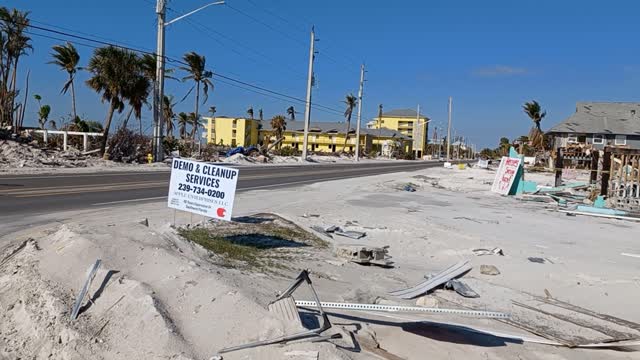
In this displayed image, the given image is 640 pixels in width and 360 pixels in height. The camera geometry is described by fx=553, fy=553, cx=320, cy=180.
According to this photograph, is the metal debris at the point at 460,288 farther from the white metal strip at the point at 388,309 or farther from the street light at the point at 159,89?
the street light at the point at 159,89

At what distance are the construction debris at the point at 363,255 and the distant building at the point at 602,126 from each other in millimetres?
56283

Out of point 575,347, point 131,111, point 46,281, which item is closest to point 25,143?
point 131,111

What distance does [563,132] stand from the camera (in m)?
62.1

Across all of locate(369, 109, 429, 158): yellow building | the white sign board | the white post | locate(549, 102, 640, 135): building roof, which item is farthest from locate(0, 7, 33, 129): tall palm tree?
locate(369, 109, 429, 158): yellow building

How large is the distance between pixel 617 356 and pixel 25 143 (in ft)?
106

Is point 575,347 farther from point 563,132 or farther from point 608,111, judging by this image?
point 608,111

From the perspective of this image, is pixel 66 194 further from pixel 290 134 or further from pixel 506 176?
pixel 290 134

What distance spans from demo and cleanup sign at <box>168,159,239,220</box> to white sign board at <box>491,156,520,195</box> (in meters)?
20.2

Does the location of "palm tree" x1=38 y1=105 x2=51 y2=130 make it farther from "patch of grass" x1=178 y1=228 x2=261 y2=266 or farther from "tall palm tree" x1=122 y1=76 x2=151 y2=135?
"patch of grass" x1=178 y1=228 x2=261 y2=266

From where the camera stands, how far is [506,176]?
85.5 feet

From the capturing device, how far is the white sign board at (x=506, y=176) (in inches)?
1015

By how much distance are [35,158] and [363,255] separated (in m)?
25.3

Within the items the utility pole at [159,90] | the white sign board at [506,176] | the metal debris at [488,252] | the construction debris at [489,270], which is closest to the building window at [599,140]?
the white sign board at [506,176]

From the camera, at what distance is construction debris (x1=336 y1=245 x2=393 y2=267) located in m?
Result: 8.45
